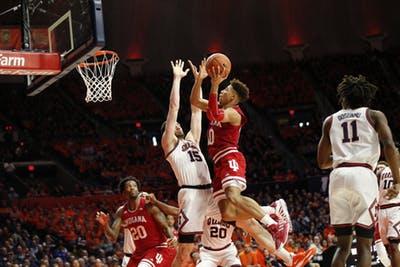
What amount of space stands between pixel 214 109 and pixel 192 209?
119cm

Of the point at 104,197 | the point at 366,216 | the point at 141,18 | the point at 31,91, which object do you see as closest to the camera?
the point at 366,216

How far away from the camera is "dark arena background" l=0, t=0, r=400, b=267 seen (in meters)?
22.1

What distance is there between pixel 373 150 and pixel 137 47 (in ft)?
90.7

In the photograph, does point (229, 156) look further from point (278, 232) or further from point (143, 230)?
point (143, 230)

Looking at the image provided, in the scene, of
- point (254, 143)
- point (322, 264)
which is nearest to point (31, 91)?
point (322, 264)

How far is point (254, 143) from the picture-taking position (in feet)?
93.4

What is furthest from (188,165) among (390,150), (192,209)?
(390,150)

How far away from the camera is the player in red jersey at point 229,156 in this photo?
714cm

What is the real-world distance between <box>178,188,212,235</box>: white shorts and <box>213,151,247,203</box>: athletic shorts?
215 millimetres

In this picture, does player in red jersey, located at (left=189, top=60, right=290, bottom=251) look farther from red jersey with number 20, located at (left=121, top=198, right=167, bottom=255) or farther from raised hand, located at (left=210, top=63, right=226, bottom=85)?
red jersey with number 20, located at (left=121, top=198, right=167, bottom=255)

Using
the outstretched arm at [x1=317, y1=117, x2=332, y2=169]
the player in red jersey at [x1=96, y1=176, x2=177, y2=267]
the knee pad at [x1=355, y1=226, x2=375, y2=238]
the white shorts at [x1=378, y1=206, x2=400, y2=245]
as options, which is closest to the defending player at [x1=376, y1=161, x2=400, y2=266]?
the white shorts at [x1=378, y1=206, x2=400, y2=245]

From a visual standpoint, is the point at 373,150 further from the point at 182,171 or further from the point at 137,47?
the point at 137,47

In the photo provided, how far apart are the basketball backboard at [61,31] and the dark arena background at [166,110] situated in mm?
7199

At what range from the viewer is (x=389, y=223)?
379 inches
